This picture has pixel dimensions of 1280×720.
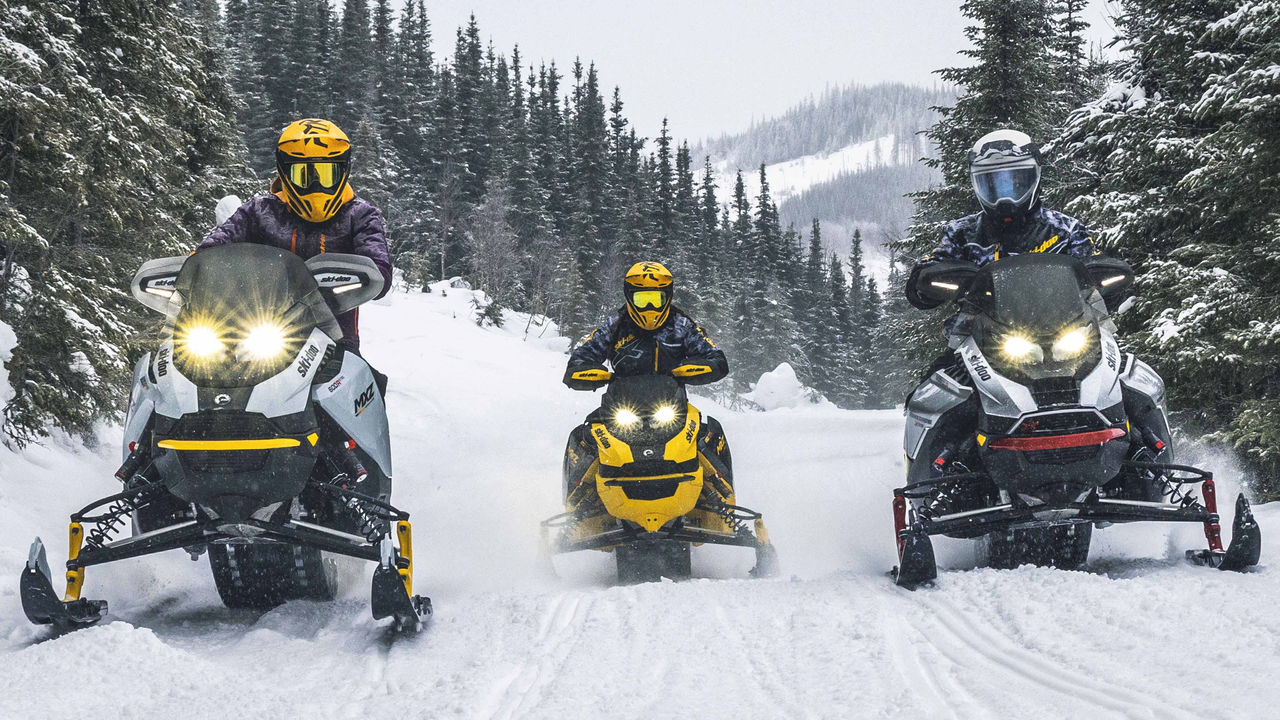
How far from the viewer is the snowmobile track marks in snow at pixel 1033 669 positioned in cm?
229

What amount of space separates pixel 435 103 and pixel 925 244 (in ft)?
167

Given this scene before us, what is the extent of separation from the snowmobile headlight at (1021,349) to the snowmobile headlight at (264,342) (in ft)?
10.7

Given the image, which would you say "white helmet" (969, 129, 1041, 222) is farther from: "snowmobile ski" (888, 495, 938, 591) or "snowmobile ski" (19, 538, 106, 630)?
"snowmobile ski" (19, 538, 106, 630)

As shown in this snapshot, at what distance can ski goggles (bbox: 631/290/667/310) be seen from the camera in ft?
19.7

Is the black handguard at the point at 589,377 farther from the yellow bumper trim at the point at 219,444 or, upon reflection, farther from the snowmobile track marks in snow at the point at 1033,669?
the snowmobile track marks in snow at the point at 1033,669

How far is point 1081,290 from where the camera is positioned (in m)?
4.34

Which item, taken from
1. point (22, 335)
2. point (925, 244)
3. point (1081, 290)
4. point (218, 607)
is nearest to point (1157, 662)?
point (1081, 290)

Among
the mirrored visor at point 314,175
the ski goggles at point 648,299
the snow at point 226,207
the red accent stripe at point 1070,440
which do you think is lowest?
the red accent stripe at point 1070,440

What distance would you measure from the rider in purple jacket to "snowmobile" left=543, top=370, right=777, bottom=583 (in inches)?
63.1

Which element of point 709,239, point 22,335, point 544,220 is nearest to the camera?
point 22,335

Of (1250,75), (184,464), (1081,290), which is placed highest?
(1250,75)

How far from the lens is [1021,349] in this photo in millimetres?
4148

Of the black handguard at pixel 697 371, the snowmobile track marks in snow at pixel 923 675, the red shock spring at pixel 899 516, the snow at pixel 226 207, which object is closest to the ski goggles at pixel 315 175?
the black handguard at pixel 697 371

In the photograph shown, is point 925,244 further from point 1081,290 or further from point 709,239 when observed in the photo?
point 709,239
